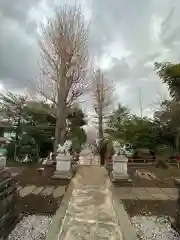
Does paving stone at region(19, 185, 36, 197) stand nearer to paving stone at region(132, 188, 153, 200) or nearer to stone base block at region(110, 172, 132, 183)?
stone base block at region(110, 172, 132, 183)

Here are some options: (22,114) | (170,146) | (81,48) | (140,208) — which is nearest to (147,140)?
(170,146)

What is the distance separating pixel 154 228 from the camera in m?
4.38

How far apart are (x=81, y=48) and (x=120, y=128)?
5876 mm

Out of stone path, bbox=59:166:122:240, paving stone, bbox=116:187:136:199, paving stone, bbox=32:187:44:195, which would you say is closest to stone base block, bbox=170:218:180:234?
stone path, bbox=59:166:122:240

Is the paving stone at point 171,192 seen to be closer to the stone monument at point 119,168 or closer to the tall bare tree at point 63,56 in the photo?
the stone monument at point 119,168

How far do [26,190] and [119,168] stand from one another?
3.29 m

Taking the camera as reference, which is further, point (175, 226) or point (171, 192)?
point (171, 192)

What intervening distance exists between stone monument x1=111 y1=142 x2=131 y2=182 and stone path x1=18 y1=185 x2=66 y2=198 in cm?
188

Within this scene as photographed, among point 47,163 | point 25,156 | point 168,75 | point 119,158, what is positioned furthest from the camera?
point 168,75

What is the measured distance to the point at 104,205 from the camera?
17.1 feet

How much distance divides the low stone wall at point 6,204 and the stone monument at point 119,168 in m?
4.35

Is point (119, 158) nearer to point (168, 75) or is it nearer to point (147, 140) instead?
point (147, 140)

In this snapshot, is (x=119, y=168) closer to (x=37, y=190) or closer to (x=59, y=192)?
(x=59, y=192)

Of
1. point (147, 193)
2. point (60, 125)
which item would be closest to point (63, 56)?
point (60, 125)
